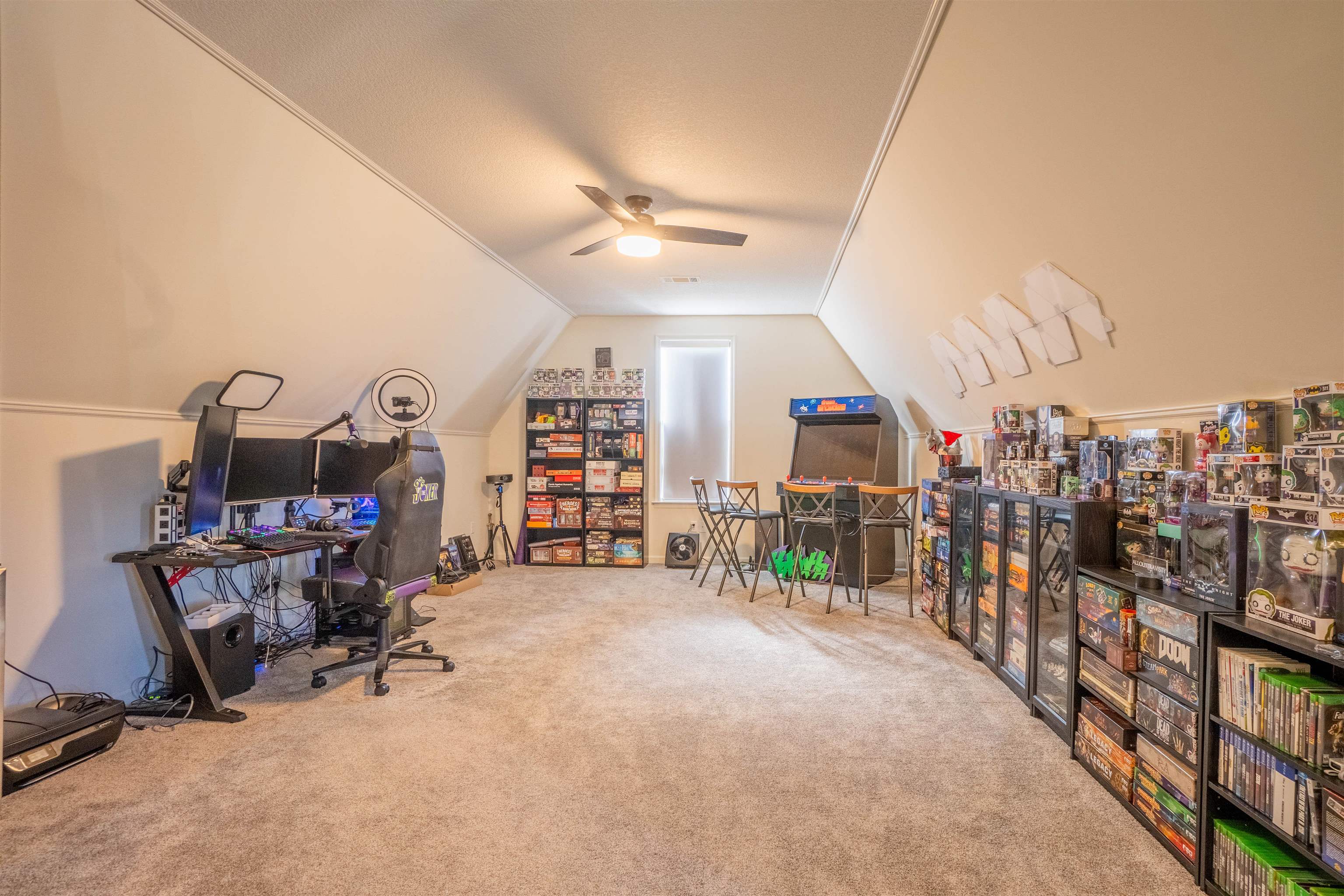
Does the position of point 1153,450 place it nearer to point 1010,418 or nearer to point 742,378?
point 1010,418

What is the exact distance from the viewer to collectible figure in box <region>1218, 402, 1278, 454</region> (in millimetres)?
1757

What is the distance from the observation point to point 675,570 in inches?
226

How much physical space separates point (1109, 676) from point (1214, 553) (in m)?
0.61

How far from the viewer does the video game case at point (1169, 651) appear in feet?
5.45

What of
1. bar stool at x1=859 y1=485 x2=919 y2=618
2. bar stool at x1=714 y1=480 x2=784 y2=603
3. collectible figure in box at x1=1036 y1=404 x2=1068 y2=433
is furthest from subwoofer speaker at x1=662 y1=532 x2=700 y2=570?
collectible figure in box at x1=1036 y1=404 x2=1068 y2=433

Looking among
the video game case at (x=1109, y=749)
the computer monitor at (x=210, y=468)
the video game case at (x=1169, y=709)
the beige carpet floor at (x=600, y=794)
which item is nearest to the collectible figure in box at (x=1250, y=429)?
the video game case at (x=1169, y=709)

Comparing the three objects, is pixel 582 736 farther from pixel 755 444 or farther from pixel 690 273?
pixel 755 444

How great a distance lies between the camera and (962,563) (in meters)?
3.55

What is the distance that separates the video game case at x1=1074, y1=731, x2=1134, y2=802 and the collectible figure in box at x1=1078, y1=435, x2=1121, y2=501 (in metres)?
0.92

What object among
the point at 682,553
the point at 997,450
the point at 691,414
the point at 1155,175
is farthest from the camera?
the point at 691,414

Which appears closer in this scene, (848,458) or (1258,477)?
(1258,477)

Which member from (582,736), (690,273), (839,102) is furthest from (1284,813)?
(690,273)

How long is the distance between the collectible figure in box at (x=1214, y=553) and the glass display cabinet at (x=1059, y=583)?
17.2 inches

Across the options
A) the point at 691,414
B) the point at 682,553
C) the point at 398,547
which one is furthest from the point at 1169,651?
the point at 691,414
